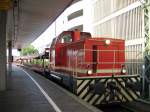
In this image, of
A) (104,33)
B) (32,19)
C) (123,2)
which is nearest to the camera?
(32,19)

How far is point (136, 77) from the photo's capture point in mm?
15922

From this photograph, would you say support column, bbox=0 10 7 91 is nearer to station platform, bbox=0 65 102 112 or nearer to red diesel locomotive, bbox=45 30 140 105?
station platform, bbox=0 65 102 112

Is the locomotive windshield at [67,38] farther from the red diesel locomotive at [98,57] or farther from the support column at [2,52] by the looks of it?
the support column at [2,52]

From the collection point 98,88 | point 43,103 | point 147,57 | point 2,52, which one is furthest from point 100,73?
point 2,52

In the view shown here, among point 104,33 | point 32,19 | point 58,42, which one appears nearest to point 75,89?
point 58,42

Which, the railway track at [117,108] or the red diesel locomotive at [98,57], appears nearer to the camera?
the railway track at [117,108]

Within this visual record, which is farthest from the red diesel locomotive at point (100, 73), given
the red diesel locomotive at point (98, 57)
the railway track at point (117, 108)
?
the railway track at point (117, 108)

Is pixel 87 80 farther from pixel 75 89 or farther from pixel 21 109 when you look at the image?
pixel 21 109

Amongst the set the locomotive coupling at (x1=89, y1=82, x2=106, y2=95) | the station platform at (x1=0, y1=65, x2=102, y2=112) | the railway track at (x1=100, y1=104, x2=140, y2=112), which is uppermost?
the locomotive coupling at (x1=89, y1=82, x2=106, y2=95)

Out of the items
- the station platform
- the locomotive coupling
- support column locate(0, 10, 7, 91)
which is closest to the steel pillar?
the locomotive coupling

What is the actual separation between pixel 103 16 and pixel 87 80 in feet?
151

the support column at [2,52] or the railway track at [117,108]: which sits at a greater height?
the support column at [2,52]

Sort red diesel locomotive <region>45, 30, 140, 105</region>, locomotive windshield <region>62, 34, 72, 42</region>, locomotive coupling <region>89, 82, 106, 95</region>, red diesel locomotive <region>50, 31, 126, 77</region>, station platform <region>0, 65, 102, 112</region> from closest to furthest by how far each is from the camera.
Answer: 1. station platform <region>0, 65, 102, 112</region>
2. locomotive coupling <region>89, 82, 106, 95</region>
3. red diesel locomotive <region>45, 30, 140, 105</region>
4. red diesel locomotive <region>50, 31, 126, 77</region>
5. locomotive windshield <region>62, 34, 72, 42</region>

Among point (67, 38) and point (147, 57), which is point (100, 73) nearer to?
point (147, 57)
